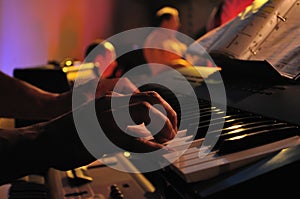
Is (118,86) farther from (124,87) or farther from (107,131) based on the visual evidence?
(107,131)

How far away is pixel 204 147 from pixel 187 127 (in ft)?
0.32

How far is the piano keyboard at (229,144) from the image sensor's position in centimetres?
40

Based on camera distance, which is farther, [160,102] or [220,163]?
[160,102]

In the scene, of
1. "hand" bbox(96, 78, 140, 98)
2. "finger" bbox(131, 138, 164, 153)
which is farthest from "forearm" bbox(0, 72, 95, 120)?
"finger" bbox(131, 138, 164, 153)

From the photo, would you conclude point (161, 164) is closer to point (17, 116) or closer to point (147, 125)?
point (147, 125)

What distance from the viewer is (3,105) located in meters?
1.01

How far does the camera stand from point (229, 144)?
447 millimetres

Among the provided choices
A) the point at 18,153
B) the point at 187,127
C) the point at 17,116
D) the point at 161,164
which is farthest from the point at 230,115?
the point at 17,116

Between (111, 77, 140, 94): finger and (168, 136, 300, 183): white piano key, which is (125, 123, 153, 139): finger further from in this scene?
(111, 77, 140, 94): finger

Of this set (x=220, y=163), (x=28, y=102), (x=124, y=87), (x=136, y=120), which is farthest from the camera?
(x=28, y=102)

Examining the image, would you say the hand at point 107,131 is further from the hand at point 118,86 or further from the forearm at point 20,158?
the hand at point 118,86

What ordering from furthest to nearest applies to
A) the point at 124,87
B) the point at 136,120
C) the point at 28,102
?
the point at 28,102, the point at 124,87, the point at 136,120

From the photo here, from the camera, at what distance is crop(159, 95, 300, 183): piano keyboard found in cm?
40

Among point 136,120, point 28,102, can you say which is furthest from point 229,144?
point 28,102
